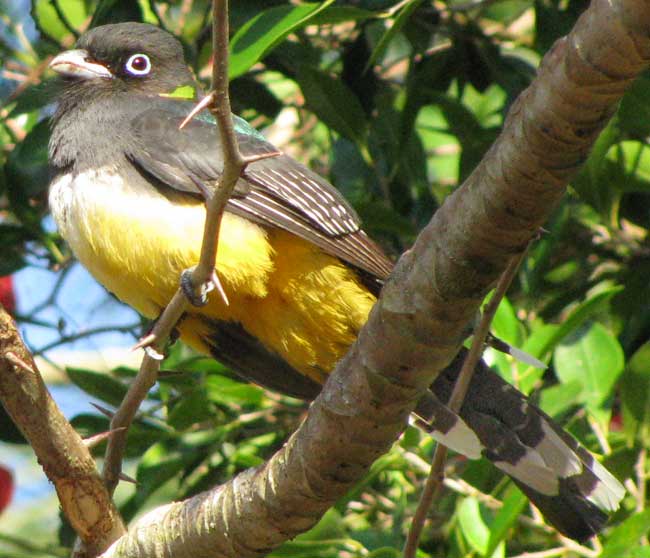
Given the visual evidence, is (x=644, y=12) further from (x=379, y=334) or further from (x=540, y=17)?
(x=540, y=17)

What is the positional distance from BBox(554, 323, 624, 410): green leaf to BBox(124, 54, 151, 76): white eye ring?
1.96 m

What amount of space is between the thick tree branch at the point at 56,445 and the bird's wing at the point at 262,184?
0.84m

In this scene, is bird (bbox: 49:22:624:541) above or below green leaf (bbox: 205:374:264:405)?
above

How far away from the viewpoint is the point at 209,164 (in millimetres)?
4031

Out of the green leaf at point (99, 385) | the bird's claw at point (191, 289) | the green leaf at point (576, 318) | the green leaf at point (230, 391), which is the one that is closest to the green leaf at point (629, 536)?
the green leaf at point (576, 318)

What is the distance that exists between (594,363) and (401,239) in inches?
43.7

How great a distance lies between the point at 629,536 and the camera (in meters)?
3.46

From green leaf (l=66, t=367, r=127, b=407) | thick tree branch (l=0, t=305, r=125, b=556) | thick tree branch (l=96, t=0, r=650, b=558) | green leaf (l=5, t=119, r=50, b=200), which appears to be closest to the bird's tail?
thick tree branch (l=96, t=0, r=650, b=558)

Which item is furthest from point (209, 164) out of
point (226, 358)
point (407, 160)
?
point (407, 160)

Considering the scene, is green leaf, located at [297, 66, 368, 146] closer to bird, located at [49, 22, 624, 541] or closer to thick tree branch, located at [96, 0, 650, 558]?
bird, located at [49, 22, 624, 541]

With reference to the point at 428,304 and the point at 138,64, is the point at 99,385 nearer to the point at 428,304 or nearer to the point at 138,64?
the point at 138,64

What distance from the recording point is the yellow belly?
12.3ft

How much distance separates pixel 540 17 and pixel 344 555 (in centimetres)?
231

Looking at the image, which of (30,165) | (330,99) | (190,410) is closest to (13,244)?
(30,165)
